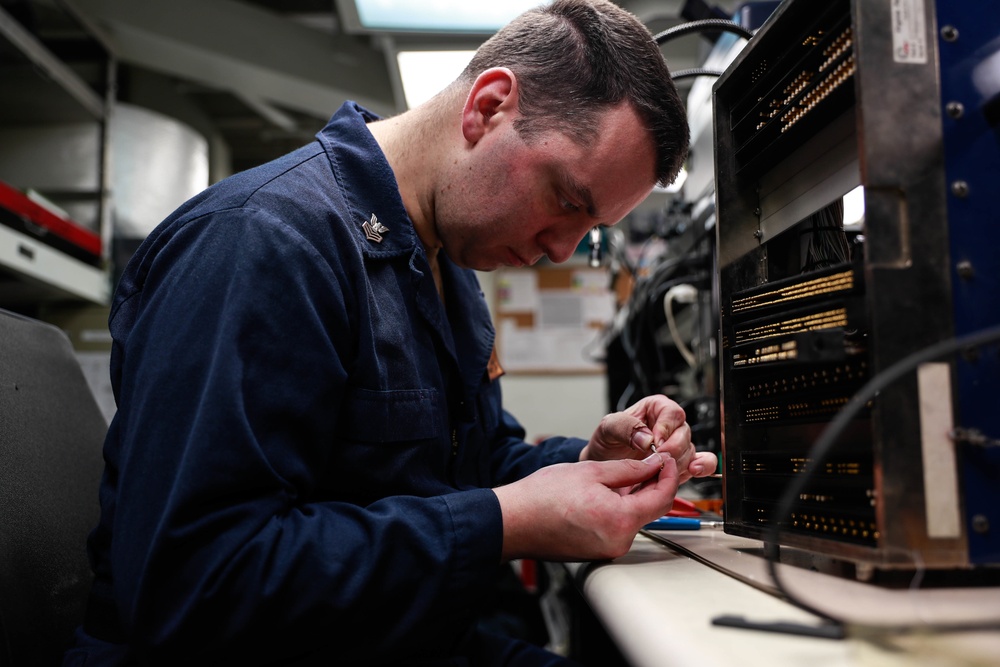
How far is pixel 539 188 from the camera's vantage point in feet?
2.91

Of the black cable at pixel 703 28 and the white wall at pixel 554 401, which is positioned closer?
the black cable at pixel 703 28

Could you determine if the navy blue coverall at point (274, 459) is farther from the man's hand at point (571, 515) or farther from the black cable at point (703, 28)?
the black cable at point (703, 28)

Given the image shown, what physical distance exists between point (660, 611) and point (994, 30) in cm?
49

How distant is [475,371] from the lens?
3.28 feet

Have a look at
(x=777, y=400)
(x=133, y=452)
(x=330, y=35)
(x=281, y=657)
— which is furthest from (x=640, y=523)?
(x=330, y=35)

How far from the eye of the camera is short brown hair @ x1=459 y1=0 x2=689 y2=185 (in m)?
0.85

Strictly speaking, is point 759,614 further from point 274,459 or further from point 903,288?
point 274,459

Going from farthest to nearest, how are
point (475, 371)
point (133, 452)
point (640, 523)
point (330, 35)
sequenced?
point (330, 35)
point (475, 371)
point (640, 523)
point (133, 452)

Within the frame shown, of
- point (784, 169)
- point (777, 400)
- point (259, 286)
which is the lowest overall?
point (777, 400)

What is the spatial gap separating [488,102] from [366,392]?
398 millimetres

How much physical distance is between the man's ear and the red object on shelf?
185 cm

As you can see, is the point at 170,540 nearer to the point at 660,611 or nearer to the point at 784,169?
the point at 660,611

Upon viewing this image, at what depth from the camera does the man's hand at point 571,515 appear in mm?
672

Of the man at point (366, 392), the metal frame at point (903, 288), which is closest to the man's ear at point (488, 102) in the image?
the man at point (366, 392)
